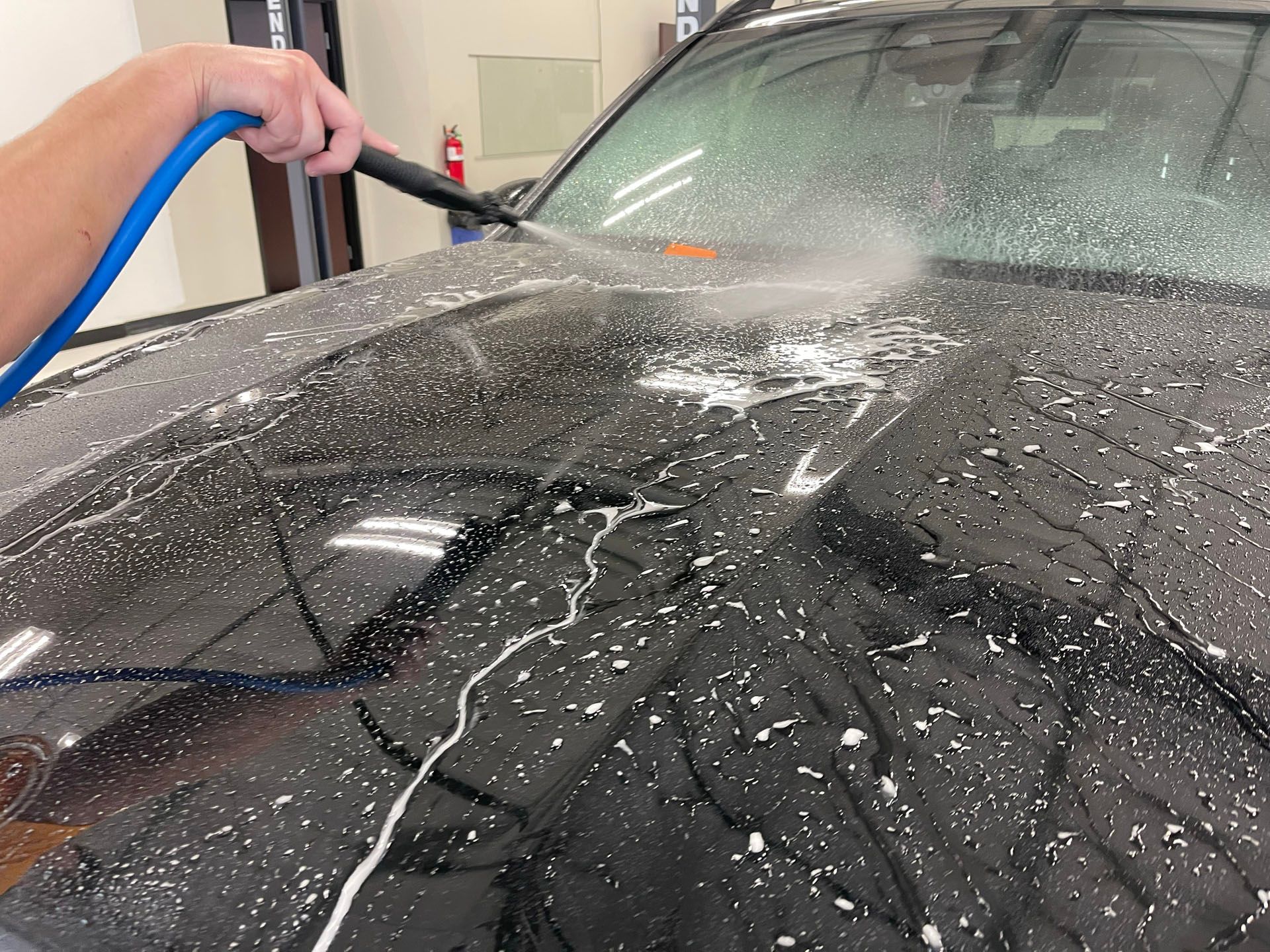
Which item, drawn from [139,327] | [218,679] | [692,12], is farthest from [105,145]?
[139,327]

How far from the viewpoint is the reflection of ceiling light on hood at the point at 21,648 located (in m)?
0.57

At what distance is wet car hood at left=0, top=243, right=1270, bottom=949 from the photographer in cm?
41

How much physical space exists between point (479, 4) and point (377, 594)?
6.13 meters

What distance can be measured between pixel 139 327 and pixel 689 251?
4.42 m

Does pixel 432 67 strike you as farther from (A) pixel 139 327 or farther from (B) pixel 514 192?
(B) pixel 514 192

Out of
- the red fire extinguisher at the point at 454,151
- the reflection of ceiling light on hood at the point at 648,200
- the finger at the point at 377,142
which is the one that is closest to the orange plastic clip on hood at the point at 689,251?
the reflection of ceiling light on hood at the point at 648,200

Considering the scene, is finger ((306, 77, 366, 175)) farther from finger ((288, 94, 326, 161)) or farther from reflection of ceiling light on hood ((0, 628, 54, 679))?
reflection of ceiling light on hood ((0, 628, 54, 679))

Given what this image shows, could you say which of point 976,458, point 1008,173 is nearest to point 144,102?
point 976,458

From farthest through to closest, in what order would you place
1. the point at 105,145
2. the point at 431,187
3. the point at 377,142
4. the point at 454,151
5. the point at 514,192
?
the point at 454,151, the point at 514,192, the point at 431,187, the point at 377,142, the point at 105,145

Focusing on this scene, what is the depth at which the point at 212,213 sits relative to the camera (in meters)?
5.20

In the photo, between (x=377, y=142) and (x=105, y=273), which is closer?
(x=105, y=273)

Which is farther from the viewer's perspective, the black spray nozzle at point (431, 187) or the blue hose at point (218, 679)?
the black spray nozzle at point (431, 187)

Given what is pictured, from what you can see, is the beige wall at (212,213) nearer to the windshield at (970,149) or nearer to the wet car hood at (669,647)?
the windshield at (970,149)

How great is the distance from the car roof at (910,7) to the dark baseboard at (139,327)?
128 inches
